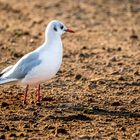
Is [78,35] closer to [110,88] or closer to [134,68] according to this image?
[134,68]

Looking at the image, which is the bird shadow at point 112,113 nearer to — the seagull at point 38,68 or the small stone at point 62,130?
the seagull at point 38,68

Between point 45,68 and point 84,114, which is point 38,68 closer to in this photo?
point 45,68

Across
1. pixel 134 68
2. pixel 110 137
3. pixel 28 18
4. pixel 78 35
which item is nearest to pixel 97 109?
pixel 110 137

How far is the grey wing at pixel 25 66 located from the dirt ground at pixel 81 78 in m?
0.45

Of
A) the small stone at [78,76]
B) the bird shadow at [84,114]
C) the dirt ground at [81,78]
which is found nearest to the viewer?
the dirt ground at [81,78]

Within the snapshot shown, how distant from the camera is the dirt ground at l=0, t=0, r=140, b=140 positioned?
9.43 m

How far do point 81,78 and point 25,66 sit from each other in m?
2.15

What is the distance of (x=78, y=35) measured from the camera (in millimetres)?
18000

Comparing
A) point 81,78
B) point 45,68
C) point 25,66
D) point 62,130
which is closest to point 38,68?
point 45,68

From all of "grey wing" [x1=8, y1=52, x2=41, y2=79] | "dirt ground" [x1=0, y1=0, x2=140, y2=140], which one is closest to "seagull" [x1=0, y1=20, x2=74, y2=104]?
"grey wing" [x1=8, y1=52, x2=41, y2=79]

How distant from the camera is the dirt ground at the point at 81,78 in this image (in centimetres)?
943

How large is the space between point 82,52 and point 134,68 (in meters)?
2.12

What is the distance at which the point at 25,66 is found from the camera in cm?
1080

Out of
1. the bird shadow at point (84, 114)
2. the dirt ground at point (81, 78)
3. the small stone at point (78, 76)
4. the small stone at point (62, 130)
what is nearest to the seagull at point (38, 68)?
the dirt ground at point (81, 78)
